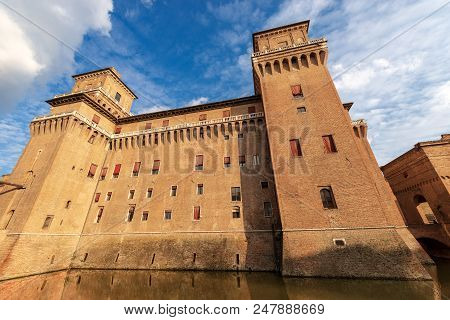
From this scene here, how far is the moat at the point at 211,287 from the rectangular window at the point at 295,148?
9.70 m

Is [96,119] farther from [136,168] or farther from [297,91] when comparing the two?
[297,91]

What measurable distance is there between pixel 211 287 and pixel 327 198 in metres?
10.9

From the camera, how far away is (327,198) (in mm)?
16016

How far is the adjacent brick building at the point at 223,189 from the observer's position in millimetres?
14781

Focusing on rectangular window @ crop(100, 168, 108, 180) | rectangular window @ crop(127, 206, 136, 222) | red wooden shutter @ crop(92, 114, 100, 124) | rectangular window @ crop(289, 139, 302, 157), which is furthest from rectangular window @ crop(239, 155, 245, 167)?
red wooden shutter @ crop(92, 114, 100, 124)

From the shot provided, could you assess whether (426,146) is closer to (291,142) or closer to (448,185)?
(448,185)

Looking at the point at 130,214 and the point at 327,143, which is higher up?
the point at 327,143

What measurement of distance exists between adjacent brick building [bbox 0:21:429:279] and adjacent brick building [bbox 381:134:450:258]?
7177 millimetres

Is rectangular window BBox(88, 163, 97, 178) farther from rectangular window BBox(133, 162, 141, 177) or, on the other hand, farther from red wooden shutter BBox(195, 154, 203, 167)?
red wooden shutter BBox(195, 154, 203, 167)

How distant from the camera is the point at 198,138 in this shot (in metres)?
24.9

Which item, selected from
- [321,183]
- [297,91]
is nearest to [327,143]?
[321,183]

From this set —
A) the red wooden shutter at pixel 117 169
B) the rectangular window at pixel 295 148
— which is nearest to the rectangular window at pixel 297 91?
the rectangular window at pixel 295 148

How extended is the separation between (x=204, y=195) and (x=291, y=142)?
414 inches

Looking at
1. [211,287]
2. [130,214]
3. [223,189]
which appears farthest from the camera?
[130,214]
